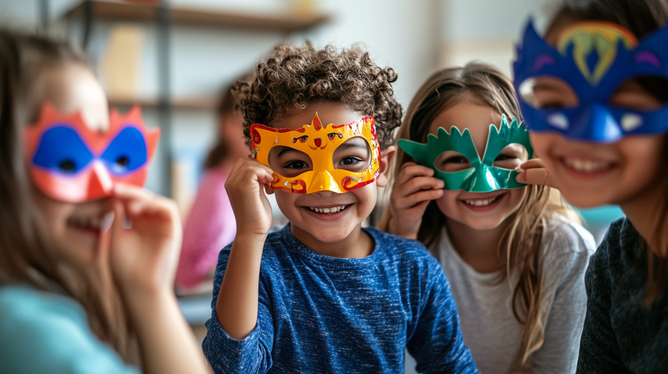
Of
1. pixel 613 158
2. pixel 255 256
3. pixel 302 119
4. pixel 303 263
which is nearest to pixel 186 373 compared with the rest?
pixel 255 256

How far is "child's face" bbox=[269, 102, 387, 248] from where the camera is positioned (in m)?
1.13

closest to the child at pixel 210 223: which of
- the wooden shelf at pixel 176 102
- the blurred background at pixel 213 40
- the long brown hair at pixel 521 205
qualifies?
the blurred background at pixel 213 40

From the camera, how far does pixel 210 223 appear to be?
246 centimetres

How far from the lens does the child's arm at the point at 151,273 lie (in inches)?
31.1

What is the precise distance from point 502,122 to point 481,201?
0.66ft

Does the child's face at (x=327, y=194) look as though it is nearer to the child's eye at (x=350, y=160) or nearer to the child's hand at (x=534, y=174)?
the child's eye at (x=350, y=160)

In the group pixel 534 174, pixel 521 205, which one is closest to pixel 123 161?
pixel 534 174

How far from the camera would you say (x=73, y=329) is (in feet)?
2.27

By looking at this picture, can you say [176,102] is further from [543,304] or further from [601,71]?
[601,71]

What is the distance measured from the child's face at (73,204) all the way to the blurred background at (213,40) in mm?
2043

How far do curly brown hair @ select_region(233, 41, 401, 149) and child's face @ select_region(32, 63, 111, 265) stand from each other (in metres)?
0.41

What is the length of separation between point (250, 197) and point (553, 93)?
0.57 m

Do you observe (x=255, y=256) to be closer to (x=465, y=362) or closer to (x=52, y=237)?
(x=52, y=237)

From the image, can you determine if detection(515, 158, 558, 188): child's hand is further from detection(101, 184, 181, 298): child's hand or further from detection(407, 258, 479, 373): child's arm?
detection(101, 184, 181, 298): child's hand
